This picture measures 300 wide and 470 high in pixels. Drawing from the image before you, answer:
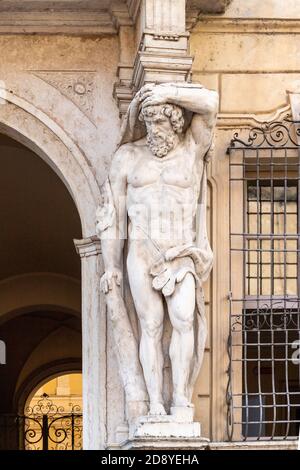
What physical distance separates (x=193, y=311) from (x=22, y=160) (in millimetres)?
4752

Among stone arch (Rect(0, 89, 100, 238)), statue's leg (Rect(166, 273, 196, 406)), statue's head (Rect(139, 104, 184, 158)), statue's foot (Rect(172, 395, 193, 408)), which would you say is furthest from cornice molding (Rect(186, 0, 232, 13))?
statue's foot (Rect(172, 395, 193, 408))

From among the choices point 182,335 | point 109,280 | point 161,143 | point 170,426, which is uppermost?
point 161,143

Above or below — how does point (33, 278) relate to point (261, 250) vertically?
above

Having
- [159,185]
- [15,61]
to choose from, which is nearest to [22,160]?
[15,61]

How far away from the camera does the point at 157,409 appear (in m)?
11.0

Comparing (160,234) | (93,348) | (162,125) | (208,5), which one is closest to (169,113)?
(162,125)

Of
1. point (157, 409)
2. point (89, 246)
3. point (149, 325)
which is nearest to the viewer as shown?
point (157, 409)

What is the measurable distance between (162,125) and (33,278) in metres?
8.17

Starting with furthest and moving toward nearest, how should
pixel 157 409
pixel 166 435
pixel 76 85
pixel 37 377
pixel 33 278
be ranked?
1. pixel 37 377
2. pixel 33 278
3. pixel 76 85
4. pixel 157 409
5. pixel 166 435

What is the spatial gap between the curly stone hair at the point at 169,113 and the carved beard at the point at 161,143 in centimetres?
7

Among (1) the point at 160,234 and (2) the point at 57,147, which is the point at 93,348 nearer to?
(1) the point at 160,234

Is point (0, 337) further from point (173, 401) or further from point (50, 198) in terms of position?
point (173, 401)

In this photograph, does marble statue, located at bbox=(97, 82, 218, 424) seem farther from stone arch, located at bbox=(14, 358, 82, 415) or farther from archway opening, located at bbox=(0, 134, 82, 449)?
stone arch, located at bbox=(14, 358, 82, 415)
